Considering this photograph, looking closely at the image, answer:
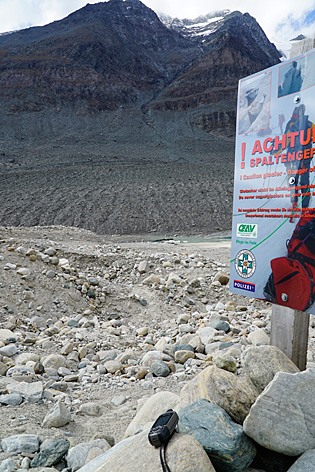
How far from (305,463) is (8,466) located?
60.5 inches

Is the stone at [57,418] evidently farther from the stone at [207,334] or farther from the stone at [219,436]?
the stone at [207,334]

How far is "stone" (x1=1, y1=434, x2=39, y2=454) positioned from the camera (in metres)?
2.00

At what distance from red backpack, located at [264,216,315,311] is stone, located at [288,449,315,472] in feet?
2.60

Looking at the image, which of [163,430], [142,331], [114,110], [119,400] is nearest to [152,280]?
[142,331]

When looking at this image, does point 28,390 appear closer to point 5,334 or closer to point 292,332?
point 5,334

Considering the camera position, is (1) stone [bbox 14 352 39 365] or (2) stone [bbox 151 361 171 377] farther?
(1) stone [bbox 14 352 39 365]

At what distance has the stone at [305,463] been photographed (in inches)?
63.2


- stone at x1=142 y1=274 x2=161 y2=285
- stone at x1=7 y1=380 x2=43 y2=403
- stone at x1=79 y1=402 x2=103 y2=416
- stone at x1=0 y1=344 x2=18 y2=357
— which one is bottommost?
stone at x1=79 y1=402 x2=103 y2=416

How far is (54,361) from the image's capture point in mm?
3404

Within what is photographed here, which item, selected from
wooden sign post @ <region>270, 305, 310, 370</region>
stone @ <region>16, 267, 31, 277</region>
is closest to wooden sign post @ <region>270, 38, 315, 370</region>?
wooden sign post @ <region>270, 305, 310, 370</region>

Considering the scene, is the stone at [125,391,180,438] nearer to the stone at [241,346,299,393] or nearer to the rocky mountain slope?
the stone at [241,346,299,393]

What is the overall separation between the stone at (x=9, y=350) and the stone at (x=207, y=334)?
1.98 m

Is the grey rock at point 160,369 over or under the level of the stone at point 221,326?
under

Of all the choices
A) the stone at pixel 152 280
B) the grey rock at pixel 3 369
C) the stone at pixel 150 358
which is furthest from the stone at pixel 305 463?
the stone at pixel 152 280
